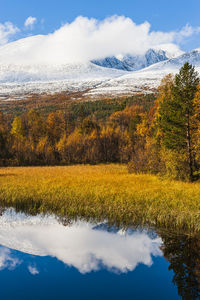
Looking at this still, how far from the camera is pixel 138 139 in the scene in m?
48.0

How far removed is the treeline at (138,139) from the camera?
20109mm

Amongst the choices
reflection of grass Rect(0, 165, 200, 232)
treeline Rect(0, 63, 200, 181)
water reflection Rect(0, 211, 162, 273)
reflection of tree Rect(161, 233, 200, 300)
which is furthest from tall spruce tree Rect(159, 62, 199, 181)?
water reflection Rect(0, 211, 162, 273)

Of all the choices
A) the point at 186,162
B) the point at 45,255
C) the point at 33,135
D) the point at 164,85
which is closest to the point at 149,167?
the point at 186,162

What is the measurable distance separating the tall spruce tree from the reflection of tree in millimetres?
12154

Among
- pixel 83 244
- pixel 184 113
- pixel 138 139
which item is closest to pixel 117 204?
pixel 83 244

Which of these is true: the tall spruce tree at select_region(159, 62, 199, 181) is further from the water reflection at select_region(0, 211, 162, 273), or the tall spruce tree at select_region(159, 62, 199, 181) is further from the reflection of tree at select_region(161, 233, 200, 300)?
the water reflection at select_region(0, 211, 162, 273)

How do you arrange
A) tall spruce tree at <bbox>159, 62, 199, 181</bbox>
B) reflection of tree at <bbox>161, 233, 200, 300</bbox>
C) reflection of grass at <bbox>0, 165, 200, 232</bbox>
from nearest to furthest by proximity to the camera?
reflection of tree at <bbox>161, 233, 200, 300</bbox>, reflection of grass at <bbox>0, 165, 200, 232</bbox>, tall spruce tree at <bbox>159, 62, 199, 181</bbox>

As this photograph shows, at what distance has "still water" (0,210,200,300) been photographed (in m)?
6.30

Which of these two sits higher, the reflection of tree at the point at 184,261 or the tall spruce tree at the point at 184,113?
the tall spruce tree at the point at 184,113

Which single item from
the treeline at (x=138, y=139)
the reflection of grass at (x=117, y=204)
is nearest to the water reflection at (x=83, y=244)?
the reflection of grass at (x=117, y=204)

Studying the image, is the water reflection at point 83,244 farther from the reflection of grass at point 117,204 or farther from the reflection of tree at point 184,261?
the reflection of grass at point 117,204

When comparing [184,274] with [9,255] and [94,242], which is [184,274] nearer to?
[94,242]

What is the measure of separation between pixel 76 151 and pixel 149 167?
24.1 meters

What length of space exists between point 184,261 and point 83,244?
3789 mm
